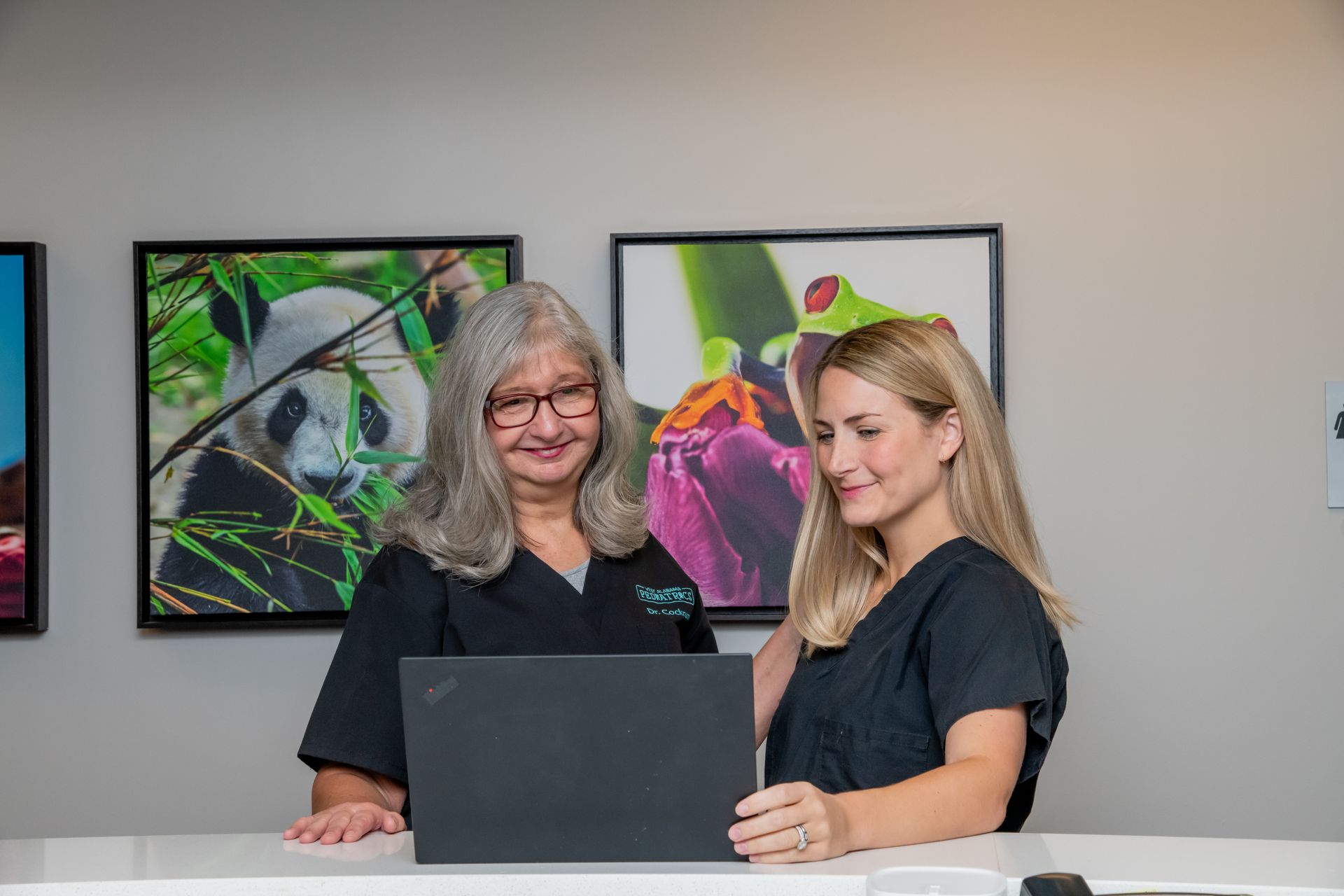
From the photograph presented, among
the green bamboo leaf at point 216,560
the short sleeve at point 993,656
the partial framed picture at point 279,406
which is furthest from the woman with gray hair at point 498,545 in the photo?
the green bamboo leaf at point 216,560

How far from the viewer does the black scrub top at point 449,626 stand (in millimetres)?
1551

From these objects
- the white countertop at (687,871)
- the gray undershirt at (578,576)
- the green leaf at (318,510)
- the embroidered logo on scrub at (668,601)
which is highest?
the green leaf at (318,510)

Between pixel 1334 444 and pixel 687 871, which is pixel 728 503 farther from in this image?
pixel 687 871

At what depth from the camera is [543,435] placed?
1.70m

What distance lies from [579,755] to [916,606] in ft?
1.74

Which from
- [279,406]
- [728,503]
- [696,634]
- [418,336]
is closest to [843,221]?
[728,503]

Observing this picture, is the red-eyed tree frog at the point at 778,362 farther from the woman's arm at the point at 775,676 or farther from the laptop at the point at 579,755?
the laptop at the point at 579,755

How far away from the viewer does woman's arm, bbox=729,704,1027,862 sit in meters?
1.10

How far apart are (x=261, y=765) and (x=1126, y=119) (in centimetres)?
240

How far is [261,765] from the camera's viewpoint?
2643 millimetres

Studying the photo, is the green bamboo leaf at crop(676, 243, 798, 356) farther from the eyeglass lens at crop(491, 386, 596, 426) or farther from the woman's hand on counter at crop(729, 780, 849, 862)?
the woman's hand on counter at crop(729, 780, 849, 862)

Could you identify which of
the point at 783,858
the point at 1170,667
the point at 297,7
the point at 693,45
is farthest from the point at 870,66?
the point at 783,858

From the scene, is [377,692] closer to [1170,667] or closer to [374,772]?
[374,772]

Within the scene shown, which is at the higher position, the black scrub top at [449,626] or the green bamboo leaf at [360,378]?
the green bamboo leaf at [360,378]
